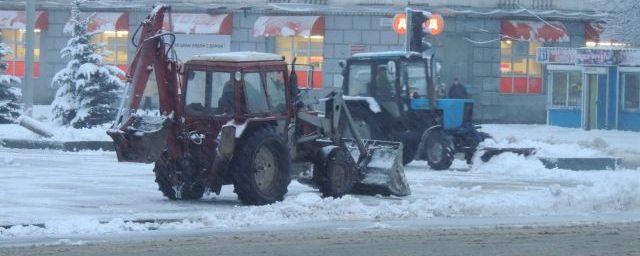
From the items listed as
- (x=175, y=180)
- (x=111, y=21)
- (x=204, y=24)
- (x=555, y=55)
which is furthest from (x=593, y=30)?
(x=175, y=180)

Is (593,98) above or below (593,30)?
below

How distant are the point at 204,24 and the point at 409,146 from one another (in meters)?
21.8

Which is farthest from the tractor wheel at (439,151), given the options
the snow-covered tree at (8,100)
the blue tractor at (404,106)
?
the snow-covered tree at (8,100)

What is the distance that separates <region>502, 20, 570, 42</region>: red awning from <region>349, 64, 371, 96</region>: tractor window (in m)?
19.8

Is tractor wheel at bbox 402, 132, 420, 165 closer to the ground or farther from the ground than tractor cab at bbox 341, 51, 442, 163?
closer to the ground

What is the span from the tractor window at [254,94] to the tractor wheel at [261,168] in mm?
342

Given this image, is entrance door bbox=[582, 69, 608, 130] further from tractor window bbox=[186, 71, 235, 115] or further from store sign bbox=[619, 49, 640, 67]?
tractor window bbox=[186, 71, 235, 115]

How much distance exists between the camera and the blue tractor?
25719mm

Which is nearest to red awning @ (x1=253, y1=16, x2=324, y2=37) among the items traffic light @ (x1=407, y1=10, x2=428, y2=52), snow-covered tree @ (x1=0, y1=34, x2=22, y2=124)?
snow-covered tree @ (x1=0, y1=34, x2=22, y2=124)

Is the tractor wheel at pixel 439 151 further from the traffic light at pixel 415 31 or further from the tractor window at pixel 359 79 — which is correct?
the traffic light at pixel 415 31

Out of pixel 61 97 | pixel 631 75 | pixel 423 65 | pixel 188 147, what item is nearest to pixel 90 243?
pixel 188 147

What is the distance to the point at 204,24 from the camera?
46438 millimetres

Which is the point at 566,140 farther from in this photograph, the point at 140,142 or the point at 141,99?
the point at 140,142

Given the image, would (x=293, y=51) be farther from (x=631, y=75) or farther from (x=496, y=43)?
(x=631, y=75)
